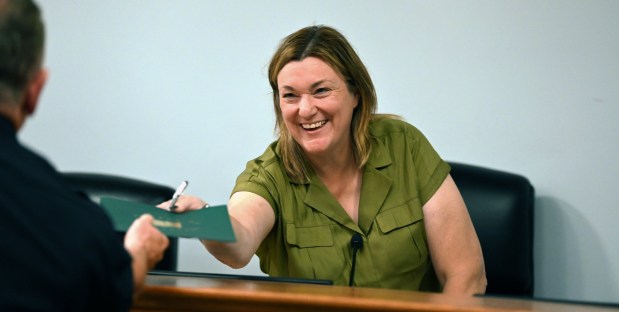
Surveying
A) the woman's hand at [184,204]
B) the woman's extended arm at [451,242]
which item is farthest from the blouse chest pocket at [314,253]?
the woman's hand at [184,204]

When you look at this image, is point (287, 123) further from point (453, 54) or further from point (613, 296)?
point (613, 296)

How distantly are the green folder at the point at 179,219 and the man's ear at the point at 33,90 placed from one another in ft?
1.82

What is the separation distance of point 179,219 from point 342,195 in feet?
2.39

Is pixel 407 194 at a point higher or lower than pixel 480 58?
lower

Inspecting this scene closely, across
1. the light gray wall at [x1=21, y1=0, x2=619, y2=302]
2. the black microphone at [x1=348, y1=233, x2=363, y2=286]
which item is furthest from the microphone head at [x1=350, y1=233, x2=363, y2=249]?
the light gray wall at [x1=21, y1=0, x2=619, y2=302]

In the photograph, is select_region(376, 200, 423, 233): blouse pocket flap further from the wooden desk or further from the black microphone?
the wooden desk

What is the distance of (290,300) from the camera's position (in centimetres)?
164

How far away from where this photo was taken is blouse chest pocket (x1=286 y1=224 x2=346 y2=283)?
2480 millimetres

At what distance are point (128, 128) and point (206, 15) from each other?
0.54 m

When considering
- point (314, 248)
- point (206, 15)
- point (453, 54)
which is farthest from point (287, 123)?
point (206, 15)

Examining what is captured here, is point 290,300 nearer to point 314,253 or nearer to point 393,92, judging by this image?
point 314,253

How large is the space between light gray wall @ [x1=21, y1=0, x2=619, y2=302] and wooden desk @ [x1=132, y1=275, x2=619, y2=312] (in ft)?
4.13

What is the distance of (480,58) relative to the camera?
3.16m

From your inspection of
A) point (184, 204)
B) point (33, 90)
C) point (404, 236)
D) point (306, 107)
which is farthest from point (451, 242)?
point (33, 90)
